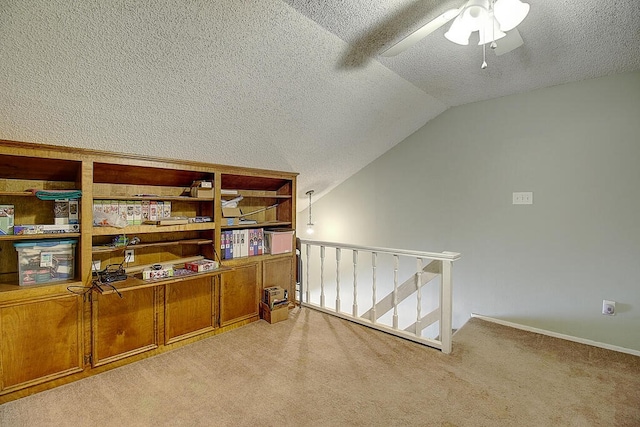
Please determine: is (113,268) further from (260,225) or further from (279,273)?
(279,273)

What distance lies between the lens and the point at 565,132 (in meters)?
2.79

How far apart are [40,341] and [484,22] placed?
10.2 feet

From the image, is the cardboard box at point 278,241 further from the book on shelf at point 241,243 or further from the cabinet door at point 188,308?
the cabinet door at point 188,308

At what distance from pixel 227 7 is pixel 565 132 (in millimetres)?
2999

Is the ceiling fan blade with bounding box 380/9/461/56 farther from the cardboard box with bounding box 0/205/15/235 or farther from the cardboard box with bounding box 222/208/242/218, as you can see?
the cardboard box with bounding box 0/205/15/235

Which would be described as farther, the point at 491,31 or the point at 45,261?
the point at 45,261

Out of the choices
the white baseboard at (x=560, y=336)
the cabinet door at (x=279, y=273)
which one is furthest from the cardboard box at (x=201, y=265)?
the white baseboard at (x=560, y=336)

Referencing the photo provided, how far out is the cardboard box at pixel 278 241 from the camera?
3256 mm

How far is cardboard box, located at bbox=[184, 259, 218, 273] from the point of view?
2.49m

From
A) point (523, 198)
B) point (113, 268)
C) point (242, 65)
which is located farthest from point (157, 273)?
point (523, 198)

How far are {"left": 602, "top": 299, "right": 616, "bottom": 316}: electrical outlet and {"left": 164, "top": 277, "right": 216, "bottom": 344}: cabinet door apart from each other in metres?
3.42

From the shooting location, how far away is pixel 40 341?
6.37ft

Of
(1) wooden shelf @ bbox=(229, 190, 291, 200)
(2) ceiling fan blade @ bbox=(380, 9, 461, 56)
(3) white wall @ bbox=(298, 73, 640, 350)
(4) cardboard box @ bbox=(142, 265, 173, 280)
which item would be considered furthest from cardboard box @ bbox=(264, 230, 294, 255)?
(2) ceiling fan blade @ bbox=(380, 9, 461, 56)

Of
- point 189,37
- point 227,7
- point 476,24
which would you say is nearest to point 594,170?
point 476,24
